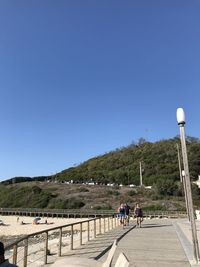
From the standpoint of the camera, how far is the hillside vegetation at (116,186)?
270 feet

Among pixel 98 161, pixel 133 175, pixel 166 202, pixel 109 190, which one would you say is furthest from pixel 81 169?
pixel 166 202

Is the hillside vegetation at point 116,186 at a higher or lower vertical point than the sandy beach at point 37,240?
higher

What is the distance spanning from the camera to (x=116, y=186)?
95562 mm

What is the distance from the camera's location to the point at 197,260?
8.80 metres

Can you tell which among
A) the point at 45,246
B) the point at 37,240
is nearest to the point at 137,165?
the point at 37,240

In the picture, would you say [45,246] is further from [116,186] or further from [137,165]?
[137,165]

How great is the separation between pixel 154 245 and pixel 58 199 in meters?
77.2

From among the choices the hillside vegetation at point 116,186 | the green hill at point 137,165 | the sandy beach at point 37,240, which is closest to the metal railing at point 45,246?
the sandy beach at point 37,240

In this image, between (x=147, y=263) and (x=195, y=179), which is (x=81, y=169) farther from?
(x=147, y=263)

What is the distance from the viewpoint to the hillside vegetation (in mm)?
82438

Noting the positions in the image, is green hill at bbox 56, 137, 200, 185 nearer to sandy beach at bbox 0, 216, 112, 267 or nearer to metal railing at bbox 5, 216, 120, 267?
sandy beach at bbox 0, 216, 112, 267

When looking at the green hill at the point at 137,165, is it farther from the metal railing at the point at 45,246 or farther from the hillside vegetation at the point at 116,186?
the metal railing at the point at 45,246

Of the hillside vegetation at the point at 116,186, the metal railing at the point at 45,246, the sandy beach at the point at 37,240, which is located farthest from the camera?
the hillside vegetation at the point at 116,186

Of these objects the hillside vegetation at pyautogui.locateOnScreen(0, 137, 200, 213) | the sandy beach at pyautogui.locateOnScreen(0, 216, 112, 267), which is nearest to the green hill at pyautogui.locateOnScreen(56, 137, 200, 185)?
the hillside vegetation at pyautogui.locateOnScreen(0, 137, 200, 213)
